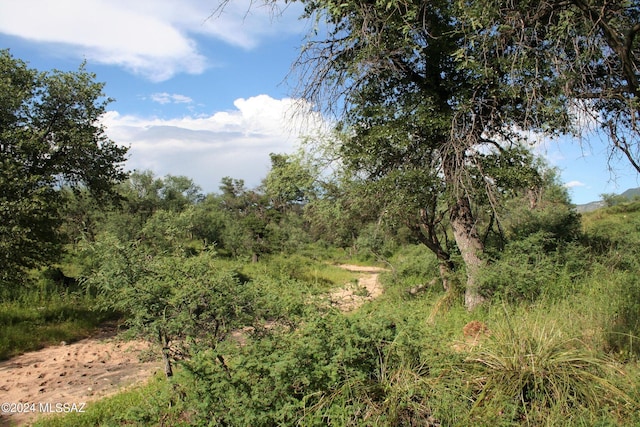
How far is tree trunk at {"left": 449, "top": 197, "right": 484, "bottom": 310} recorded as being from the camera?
7453 mm

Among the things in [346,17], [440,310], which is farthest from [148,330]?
[440,310]

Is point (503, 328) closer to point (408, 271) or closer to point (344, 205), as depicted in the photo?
point (344, 205)

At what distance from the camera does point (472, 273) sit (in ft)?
24.7

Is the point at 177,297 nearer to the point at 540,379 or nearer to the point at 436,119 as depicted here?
the point at 540,379

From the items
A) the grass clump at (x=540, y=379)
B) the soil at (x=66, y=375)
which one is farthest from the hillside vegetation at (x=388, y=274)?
the soil at (x=66, y=375)

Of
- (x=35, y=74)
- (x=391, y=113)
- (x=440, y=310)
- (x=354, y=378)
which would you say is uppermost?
(x=35, y=74)

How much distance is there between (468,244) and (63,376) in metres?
7.92

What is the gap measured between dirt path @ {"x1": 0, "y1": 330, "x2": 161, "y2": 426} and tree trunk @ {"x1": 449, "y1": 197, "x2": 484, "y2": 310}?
5.46m

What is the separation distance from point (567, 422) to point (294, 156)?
26.9ft

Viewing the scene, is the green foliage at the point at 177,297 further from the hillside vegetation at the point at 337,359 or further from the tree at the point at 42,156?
the tree at the point at 42,156

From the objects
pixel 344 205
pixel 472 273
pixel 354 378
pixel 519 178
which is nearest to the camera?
pixel 354 378

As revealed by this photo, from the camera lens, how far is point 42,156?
490 inches

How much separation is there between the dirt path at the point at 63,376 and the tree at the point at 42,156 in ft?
9.13

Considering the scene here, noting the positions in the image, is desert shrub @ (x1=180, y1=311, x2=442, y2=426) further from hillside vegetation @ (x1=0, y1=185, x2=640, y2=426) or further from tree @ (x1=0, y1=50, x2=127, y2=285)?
tree @ (x1=0, y1=50, x2=127, y2=285)
